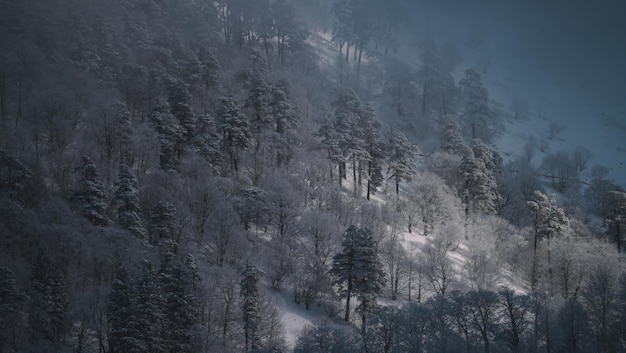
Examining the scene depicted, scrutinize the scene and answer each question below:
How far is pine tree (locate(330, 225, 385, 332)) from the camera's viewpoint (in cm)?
5175

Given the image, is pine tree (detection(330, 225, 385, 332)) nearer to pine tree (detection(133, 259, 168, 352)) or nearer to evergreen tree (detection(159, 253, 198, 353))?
evergreen tree (detection(159, 253, 198, 353))

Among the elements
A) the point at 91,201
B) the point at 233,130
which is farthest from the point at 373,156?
the point at 91,201

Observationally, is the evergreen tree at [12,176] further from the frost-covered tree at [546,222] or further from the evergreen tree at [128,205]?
the frost-covered tree at [546,222]

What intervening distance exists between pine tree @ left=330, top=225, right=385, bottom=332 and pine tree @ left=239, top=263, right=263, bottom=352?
1060cm

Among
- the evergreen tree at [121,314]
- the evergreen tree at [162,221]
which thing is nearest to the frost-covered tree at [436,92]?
the evergreen tree at [162,221]

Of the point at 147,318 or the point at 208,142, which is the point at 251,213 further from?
the point at 147,318

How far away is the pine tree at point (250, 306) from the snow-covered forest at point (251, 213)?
0.20 meters

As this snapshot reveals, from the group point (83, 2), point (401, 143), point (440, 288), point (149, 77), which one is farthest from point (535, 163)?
point (83, 2)

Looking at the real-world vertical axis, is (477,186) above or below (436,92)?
below

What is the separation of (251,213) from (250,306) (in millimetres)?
13891

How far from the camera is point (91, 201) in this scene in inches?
1817

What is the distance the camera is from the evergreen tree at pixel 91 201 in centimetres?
4550

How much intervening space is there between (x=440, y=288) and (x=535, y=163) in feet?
192

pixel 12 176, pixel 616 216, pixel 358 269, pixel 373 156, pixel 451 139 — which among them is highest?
pixel 451 139
